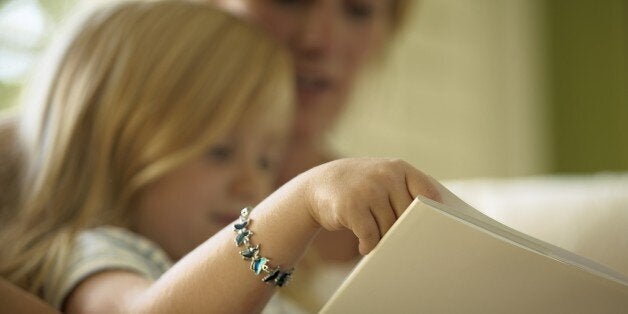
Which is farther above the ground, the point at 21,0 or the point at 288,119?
the point at 21,0

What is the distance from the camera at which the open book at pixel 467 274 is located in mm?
386

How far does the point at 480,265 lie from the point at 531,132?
2989mm

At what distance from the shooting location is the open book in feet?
1.27

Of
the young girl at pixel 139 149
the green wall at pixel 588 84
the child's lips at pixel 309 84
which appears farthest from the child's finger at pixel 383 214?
the green wall at pixel 588 84

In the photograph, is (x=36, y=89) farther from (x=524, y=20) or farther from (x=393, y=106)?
(x=524, y=20)

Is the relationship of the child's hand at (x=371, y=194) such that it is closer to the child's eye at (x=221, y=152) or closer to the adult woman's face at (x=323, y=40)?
the child's eye at (x=221, y=152)

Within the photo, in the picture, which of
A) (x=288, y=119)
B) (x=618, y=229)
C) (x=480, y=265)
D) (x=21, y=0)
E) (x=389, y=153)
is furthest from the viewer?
(x=389, y=153)

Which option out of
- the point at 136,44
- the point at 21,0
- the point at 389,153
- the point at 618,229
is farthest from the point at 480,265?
the point at 389,153

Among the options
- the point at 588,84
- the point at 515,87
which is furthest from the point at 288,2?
the point at 588,84

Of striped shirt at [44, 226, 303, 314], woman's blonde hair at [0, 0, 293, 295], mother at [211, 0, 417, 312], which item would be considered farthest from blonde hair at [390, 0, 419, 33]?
striped shirt at [44, 226, 303, 314]

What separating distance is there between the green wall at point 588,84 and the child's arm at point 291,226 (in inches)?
113

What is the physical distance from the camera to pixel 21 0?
124 centimetres

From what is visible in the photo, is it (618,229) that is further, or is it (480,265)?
(618,229)

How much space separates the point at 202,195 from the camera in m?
0.91
